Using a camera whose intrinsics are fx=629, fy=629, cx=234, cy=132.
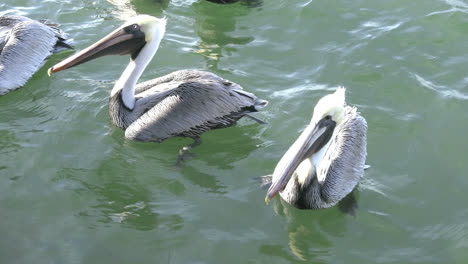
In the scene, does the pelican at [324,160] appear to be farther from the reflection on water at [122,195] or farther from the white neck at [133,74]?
the white neck at [133,74]

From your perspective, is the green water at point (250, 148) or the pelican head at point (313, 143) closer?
the pelican head at point (313, 143)

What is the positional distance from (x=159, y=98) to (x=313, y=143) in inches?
77.8

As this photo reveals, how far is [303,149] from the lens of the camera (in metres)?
5.00

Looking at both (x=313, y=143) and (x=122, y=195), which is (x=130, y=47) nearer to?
(x=122, y=195)

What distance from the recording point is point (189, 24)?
8547mm

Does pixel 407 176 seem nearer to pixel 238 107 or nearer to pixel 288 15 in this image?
pixel 238 107

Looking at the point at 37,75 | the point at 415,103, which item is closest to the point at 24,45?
the point at 37,75

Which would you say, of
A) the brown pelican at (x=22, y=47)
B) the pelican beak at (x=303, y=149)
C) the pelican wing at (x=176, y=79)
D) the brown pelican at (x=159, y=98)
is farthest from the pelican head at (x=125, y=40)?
the pelican beak at (x=303, y=149)

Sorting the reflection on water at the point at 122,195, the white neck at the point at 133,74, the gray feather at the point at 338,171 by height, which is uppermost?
the white neck at the point at 133,74

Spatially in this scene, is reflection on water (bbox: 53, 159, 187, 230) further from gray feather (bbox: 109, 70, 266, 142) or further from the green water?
gray feather (bbox: 109, 70, 266, 142)

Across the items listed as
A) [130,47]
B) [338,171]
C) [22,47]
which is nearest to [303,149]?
[338,171]

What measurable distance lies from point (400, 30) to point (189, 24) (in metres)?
2.78

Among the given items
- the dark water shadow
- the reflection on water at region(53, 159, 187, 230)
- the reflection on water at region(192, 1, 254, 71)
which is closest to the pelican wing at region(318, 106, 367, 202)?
the dark water shadow

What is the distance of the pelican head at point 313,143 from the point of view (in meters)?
4.91
